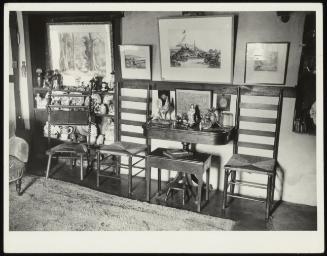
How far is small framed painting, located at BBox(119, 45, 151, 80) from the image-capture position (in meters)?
4.82

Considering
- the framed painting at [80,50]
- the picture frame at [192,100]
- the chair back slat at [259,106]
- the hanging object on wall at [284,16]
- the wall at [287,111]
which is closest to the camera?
the hanging object on wall at [284,16]

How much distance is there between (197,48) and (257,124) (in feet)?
3.96

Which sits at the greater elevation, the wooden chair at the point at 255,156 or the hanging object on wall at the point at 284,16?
the hanging object on wall at the point at 284,16

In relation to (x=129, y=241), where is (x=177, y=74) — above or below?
above

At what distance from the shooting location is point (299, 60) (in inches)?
158

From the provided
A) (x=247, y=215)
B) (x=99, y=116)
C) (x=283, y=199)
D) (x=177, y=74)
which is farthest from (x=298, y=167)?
(x=99, y=116)

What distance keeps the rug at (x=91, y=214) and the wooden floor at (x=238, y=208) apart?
0.16 metres

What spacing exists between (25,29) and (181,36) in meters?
2.65

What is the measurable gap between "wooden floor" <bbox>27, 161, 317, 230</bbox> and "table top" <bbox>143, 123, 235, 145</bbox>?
0.80 metres

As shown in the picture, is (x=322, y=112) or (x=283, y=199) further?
(x=283, y=199)

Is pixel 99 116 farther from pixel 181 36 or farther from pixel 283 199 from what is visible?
pixel 283 199

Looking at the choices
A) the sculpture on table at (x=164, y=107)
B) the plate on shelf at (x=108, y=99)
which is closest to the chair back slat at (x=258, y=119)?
the sculpture on table at (x=164, y=107)

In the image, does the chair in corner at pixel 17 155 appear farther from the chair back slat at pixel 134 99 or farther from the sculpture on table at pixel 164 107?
the sculpture on table at pixel 164 107

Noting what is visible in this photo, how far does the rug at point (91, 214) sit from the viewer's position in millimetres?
Result: 3789
